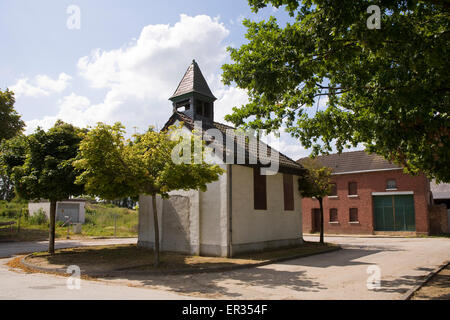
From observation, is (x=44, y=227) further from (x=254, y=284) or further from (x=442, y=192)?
(x=442, y=192)

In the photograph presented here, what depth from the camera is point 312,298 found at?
7.58 m

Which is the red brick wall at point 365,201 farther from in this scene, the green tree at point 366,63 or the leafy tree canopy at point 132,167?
the leafy tree canopy at point 132,167

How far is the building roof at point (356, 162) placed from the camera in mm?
33625

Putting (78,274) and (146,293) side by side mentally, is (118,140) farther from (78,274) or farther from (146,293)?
(146,293)

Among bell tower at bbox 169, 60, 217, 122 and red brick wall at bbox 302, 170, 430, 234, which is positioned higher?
bell tower at bbox 169, 60, 217, 122

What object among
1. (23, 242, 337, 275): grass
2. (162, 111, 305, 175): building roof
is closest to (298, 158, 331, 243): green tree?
(162, 111, 305, 175): building roof

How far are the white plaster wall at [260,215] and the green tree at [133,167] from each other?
329 centimetres

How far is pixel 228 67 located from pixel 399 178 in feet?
94.1

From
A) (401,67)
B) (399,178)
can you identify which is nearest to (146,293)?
(401,67)

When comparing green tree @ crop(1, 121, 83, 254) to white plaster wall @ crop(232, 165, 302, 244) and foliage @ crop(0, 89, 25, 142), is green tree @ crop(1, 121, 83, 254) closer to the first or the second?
white plaster wall @ crop(232, 165, 302, 244)

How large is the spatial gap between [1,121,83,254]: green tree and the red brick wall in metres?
27.5

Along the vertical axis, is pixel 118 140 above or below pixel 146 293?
above

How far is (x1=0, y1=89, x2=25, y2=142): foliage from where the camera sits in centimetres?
2506

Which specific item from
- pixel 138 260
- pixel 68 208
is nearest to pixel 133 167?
pixel 138 260
